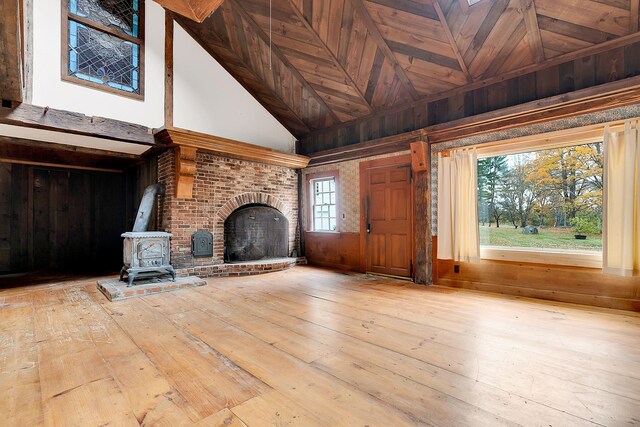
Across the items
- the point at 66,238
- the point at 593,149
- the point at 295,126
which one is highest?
the point at 295,126

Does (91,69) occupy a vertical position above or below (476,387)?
above

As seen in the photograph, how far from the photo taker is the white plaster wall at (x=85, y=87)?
3.63 meters

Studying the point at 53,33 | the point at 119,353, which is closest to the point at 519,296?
the point at 119,353

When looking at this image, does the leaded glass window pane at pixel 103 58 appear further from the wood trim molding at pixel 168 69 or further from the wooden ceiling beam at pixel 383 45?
the wooden ceiling beam at pixel 383 45

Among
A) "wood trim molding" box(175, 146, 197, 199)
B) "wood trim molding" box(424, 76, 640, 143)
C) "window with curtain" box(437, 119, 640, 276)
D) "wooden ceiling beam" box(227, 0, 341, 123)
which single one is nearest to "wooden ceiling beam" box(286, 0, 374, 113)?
"wooden ceiling beam" box(227, 0, 341, 123)

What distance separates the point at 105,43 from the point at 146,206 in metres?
2.45

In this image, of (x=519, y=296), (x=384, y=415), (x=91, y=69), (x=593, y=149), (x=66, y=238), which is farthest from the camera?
(x=66, y=238)

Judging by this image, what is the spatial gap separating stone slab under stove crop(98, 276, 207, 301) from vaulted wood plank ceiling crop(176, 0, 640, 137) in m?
3.71

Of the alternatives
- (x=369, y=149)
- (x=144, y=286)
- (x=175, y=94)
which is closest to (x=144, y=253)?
(x=144, y=286)

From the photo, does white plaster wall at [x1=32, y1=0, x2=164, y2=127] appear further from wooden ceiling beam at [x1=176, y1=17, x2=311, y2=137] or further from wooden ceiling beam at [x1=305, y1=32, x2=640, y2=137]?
wooden ceiling beam at [x1=305, y1=32, x2=640, y2=137]

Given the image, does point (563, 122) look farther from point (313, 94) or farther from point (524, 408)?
point (313, 94)

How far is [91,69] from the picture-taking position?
407 centimetres

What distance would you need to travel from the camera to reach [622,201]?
9.86ft

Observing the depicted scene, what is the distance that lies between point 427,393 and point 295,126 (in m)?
5.54
